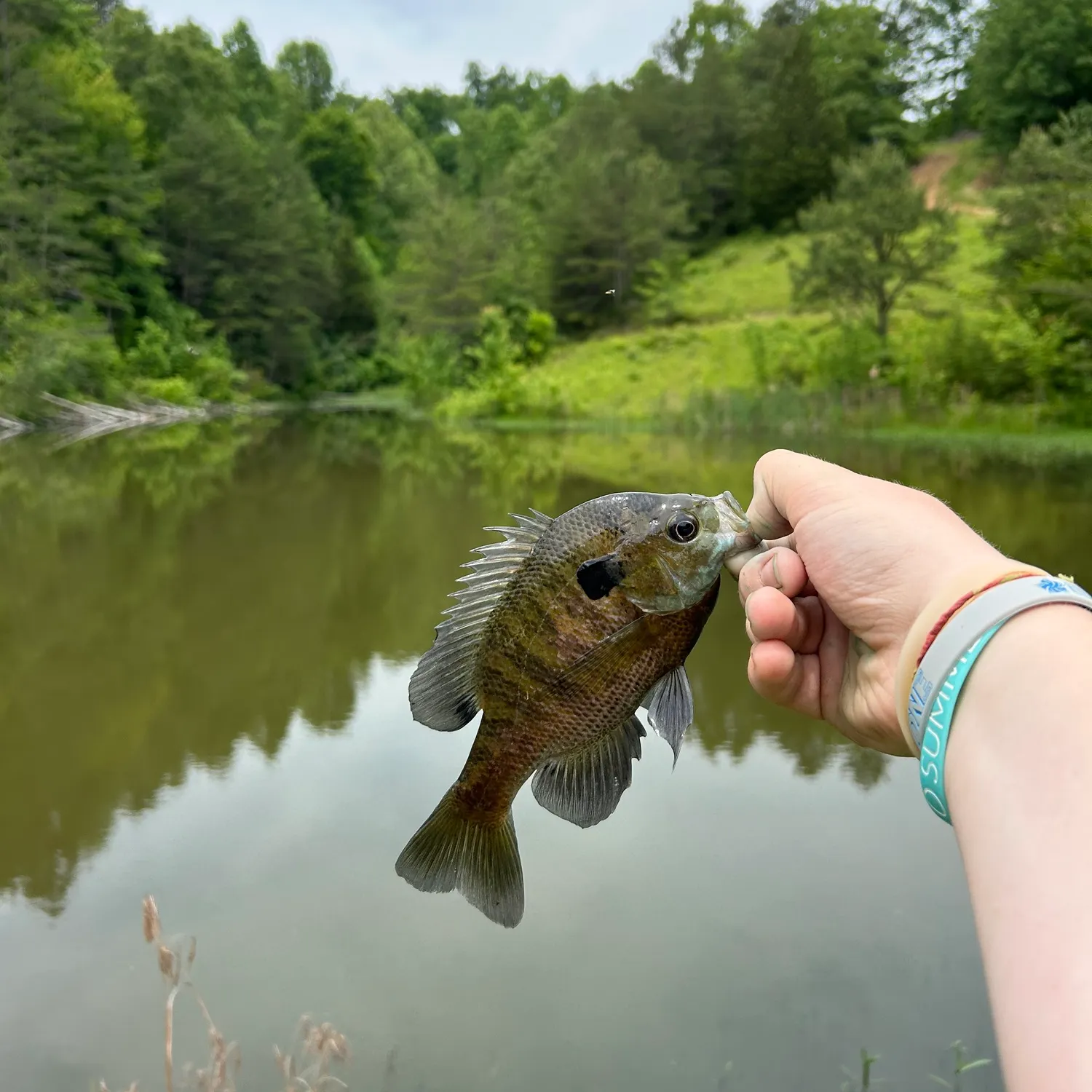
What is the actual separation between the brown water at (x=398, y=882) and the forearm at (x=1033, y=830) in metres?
2.63

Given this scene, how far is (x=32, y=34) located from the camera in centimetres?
3309

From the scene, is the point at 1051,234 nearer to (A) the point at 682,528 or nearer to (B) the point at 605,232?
(B) the point at 605,232

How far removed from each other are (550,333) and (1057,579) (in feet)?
92.1

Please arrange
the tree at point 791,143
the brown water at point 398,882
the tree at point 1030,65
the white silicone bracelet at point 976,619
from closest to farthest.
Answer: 1. the white silicone bracelet at point 976,619
2. the brown water at point 398,882
3. the tree at point 1030,65
4. the tree at point 791,143

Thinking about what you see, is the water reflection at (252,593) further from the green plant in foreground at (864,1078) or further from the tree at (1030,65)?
the tree at (1030,65)

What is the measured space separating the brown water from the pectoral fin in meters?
2.48

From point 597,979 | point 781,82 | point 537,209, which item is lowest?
point 597,979

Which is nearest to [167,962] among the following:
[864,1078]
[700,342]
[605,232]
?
[864,1078]

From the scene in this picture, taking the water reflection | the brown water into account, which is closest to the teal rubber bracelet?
the brown water

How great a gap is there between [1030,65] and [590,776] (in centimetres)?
4348

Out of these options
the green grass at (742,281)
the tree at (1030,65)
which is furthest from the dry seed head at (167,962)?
the tree at (1030,65)

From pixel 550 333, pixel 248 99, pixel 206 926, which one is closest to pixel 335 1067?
pixel 206 926

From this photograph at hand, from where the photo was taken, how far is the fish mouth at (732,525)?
4.24ft

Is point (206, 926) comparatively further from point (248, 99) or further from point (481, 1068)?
point (248, 99)
